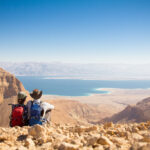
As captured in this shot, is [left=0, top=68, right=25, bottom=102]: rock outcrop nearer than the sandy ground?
Yes

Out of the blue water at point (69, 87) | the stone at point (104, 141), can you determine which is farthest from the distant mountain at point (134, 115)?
the blue water at point (69, 87)

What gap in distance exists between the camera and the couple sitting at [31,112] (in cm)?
425

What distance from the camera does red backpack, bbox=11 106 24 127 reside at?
4274 mm

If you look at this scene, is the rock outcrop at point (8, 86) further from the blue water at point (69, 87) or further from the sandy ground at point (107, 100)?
the blue water at point (69, 87)

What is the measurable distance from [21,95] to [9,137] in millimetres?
1444

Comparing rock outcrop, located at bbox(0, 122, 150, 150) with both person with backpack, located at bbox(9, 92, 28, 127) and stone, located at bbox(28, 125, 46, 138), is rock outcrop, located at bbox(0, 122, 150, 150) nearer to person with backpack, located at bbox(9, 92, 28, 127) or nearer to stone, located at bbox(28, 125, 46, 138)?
stone, located at bbox(28, 125, 46, 138)

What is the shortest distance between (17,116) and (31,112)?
16.7 inches

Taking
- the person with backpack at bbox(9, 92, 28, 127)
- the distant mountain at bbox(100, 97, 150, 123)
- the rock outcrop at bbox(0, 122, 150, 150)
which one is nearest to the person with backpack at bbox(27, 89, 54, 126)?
the person with backpack at bbox(9, 92, 28, 127)

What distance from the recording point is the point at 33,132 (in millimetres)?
3117

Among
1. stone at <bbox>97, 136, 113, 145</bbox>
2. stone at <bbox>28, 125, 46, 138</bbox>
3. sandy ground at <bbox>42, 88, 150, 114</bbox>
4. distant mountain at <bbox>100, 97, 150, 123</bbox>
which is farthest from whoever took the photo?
sandy ground at <bbox>42, 88, 150, 114</bbox>

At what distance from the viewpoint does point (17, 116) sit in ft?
14.4

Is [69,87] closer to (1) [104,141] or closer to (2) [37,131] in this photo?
(2) [37,131]

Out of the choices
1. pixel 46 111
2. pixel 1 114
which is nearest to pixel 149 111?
pixel 1 114

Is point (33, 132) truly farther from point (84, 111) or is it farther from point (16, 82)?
point (84, 111)
